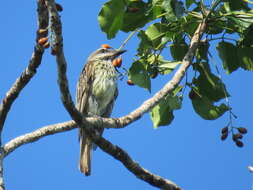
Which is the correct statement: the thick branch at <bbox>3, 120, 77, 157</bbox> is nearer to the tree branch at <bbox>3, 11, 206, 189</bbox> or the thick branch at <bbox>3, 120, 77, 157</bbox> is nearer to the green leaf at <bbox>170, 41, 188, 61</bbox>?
the tree branch at <bbox>3, 11, 206, 189</bbox>

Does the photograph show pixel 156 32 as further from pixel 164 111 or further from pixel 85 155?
pixel 85 155

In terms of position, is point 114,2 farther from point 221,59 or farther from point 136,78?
point 221,59

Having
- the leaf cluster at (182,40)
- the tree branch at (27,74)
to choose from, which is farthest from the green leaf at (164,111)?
the tree branch at (27,74)

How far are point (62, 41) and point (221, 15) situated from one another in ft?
6.63

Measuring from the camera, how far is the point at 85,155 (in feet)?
23.8

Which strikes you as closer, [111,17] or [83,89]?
[111,17]

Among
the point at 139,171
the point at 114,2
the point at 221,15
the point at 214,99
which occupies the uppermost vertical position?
the point at 114,2

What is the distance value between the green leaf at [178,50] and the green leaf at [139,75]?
0.59m

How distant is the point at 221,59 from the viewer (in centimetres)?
606

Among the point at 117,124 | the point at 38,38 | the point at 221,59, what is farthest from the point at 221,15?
the point at 38,38

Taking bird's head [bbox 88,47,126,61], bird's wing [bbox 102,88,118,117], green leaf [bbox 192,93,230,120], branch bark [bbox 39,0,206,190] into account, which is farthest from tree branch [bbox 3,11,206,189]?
bird's head [bbox 88,47,126,61]

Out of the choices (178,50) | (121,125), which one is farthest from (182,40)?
(121,125)

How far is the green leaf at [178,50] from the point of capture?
20.2 ft

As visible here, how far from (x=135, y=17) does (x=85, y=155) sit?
6.83ft
